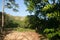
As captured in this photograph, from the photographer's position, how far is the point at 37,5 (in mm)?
25453

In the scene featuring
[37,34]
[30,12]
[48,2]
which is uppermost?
[48,2]

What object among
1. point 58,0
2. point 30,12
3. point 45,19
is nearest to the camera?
point 58,0

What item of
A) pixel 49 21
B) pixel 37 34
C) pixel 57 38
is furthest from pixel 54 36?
pixel 37 34

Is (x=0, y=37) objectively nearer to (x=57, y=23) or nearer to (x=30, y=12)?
(x=30, y=12)

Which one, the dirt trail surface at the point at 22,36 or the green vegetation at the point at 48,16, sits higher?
the green vegetation at the point at 48,16

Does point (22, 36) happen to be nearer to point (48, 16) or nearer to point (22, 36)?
point (22, 36)

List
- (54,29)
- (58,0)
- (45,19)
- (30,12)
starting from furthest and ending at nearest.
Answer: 1. (30,12)
2. (45,19)
3. (58,0)
4. (54,29)

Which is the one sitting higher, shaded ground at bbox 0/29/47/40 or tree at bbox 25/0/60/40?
tree at bbox 25/0/60/40

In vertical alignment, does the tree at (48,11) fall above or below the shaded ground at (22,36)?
above

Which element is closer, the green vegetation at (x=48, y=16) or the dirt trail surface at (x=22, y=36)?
the green vegetation at (x=48, y=16)

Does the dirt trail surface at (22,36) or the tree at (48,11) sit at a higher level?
the tree at (48,11)

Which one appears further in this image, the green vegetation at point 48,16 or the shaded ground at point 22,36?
the shaded ground at point 22,36

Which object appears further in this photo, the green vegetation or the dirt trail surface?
the dirt trail surface

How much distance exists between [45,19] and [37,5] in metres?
2.49
